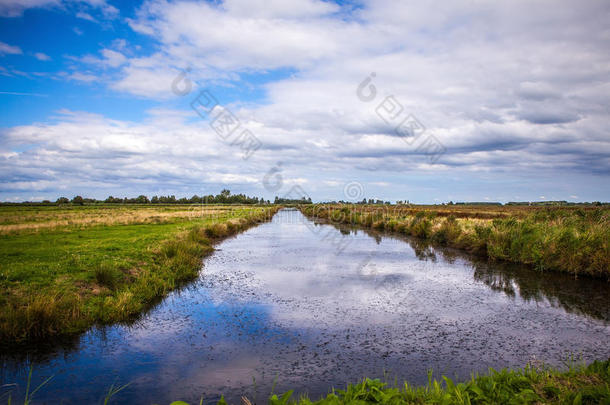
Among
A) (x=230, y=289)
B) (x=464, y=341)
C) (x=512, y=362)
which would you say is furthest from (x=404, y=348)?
(x=230, y=289)

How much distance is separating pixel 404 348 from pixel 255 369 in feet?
10.2

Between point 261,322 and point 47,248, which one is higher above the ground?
point 47,248

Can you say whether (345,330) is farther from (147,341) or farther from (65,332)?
(65,332)

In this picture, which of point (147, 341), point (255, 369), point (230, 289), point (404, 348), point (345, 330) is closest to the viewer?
point (255, 369)

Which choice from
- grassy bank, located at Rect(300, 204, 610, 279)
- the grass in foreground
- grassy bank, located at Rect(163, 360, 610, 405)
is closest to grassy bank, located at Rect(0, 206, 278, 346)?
the grass in foreground

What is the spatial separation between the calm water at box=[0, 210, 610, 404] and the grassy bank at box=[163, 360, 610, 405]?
1.64 m

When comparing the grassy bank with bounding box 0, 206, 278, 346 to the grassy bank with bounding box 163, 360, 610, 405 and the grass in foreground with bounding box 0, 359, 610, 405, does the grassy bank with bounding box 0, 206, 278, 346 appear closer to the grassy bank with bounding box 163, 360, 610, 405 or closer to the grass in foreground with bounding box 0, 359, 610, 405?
the grass in foreground with bounding box 0, 359, 610, 405

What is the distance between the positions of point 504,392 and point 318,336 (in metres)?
4.34

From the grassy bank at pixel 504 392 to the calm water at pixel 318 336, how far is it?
164cm

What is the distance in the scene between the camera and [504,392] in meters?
4.10

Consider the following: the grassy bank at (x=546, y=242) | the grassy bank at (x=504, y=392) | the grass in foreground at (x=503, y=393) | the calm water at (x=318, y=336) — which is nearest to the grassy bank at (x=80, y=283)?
the calm water at (x=318, y=336)

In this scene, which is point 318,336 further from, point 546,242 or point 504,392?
point 546,242

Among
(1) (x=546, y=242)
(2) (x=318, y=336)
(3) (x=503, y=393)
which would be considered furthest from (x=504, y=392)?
(1) (x=546, y=242)

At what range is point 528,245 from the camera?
53.2 ft
